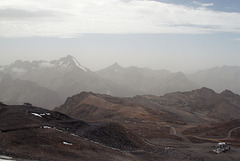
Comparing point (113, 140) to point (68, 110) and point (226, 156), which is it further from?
point (68, 110)

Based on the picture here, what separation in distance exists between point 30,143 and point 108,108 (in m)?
92.7

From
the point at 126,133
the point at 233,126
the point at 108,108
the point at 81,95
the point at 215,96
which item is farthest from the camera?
the point at 215,96

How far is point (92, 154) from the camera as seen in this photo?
28969mm

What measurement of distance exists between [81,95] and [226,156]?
109398 millimetres

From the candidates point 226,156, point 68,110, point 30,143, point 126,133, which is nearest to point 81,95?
point 68,110

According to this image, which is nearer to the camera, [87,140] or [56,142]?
[56,142]

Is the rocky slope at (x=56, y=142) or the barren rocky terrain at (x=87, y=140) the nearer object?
the rocky slope at (x=56, y=142)

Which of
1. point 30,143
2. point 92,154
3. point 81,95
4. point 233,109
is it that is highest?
point 30,143

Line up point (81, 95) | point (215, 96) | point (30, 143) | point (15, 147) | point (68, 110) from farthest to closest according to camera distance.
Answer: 1. point (215, 96)
2. point (81, 95)
3. point (68, 110)
4. point (30, 143)
5. point (15, 147)

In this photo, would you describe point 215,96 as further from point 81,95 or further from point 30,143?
point 30,143

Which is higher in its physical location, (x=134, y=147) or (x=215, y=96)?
(x=134, y=147)

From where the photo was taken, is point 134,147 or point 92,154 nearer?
point 92,154

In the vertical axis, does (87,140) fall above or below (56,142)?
below

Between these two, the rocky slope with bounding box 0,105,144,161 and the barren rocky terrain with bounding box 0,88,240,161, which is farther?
the barren rocky terrain with bounding box 0,88,240,161
